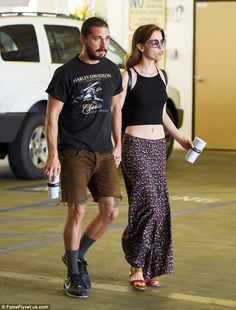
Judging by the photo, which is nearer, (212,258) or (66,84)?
(66,84)

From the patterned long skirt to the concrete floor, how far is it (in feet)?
0.71

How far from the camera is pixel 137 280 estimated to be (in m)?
6.33

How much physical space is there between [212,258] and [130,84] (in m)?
→ 1.79

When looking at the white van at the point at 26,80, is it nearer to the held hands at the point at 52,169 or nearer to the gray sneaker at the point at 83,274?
the gray sneaker at the point at 83,274

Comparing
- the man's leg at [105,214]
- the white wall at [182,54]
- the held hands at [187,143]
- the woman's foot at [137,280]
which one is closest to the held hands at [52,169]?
the man's leg at [105,214]

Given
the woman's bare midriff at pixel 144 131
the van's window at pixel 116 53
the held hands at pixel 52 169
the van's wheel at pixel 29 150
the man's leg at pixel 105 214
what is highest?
the woman's bare midriff at pixel 144 131

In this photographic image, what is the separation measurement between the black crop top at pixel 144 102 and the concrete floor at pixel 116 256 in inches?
45.8

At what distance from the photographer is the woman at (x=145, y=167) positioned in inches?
248

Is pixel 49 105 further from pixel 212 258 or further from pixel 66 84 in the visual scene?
pixel 212 258

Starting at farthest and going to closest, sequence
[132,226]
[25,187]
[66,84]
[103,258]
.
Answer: [25,187]
[103,258]
[132,226]
[66,84]

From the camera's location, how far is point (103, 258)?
24.0 feet

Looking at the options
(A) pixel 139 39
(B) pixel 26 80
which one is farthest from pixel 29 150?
(A) pixel 139 39

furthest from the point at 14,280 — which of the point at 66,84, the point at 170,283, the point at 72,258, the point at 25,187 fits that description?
the point at 25,187

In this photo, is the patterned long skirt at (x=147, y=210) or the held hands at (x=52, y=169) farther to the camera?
the patterned long skirt at (x=147, y=210)
